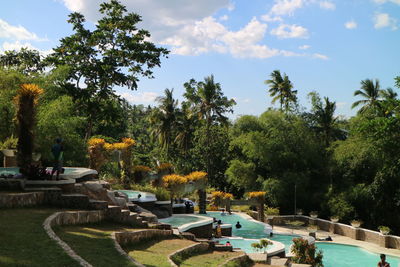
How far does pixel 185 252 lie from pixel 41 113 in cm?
1162

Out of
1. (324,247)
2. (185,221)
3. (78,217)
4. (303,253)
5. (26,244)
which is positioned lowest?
(324,247)

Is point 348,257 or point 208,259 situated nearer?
point 208,259

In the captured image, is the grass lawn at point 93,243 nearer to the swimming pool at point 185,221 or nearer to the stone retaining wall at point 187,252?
the stone retaining wall at point 187,252

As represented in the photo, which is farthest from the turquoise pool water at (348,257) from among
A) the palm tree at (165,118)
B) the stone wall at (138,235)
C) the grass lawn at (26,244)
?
the palm tree at (165,118)

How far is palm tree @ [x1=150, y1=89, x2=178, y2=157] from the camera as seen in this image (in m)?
40.1

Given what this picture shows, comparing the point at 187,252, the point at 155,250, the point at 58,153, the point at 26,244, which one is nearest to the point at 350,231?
the point at 187,252

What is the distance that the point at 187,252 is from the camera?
35.8 ft

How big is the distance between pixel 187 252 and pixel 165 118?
97.3ft

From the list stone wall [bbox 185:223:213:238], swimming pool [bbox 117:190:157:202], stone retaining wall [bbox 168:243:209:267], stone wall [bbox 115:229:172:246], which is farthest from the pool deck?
stone wall [bbox 115:229:172:246]

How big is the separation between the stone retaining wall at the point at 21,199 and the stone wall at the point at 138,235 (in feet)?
9.40

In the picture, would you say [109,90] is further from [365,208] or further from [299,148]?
[365,208]

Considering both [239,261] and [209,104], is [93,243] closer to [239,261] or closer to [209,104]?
[239,261]

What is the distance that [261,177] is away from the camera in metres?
30.4

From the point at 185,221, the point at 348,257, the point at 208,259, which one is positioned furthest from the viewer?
the point at 348,257
